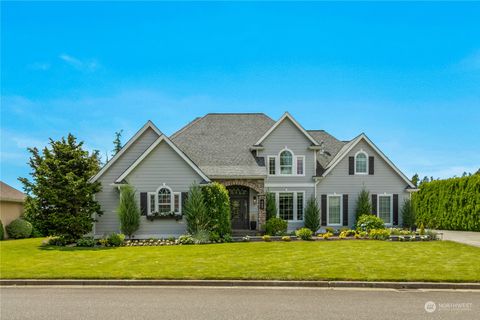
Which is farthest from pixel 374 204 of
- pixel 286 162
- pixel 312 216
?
pixel 286 162

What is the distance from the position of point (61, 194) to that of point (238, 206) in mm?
10153

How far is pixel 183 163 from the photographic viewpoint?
21078mm

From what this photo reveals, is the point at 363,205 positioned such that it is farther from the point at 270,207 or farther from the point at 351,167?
the point at 270,207

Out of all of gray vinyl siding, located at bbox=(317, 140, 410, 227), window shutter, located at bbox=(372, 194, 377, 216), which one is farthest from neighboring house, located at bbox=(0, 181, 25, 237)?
window shutter, located at bbox=(372, 194, 377, 216)

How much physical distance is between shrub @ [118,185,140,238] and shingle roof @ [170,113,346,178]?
15.6 feet

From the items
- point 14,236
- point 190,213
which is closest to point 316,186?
point 190,213

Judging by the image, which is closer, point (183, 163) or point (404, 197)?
point (183, 163)

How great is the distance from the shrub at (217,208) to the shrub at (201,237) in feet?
2.50

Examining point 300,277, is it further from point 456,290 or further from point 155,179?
point 155,179

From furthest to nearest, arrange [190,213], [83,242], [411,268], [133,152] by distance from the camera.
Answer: [133,152] < [190,213] < [83,242] < [411,268]

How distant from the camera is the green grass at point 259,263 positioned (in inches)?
426

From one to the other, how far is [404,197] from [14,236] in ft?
84.3

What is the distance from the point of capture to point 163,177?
826 inches

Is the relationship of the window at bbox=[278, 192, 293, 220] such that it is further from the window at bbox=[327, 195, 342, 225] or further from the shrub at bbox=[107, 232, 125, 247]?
the shrub at bbox=[107, 232, 125, 247]
